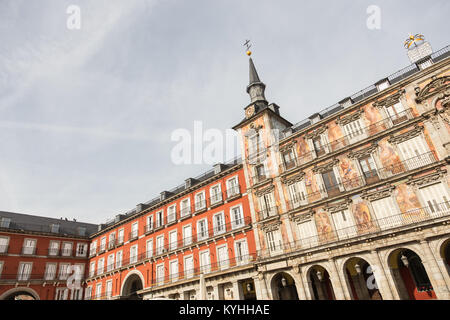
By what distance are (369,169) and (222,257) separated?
616 inches

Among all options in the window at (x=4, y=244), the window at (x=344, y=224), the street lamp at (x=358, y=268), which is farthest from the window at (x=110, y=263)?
the street lamp at (x=358, y=268)

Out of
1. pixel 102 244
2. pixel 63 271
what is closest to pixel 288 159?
pixel 102 244

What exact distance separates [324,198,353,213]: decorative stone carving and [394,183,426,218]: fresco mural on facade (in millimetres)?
3244

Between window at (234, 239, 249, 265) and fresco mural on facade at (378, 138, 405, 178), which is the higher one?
fresco mural on facade at (378, 138, 405, 178)

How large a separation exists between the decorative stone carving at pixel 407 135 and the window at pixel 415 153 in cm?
23

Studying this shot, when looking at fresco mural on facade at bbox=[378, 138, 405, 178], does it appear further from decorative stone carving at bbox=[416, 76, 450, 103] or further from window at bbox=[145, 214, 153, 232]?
window at bbox=[145, 214, 153, 232]

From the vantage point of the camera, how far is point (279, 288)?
2420cm

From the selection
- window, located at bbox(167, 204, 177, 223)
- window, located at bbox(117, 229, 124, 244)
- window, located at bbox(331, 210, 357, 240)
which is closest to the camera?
window, located at bbox(331, 210, 357, 240)

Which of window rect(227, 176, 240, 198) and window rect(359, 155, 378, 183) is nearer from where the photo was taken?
window rect(359, 155, 378, 183)

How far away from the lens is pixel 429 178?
61.9 feet

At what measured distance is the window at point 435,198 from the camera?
17969 mm

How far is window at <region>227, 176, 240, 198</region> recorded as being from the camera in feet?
95.7

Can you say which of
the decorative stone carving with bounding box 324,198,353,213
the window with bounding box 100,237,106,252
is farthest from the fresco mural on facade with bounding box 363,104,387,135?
the window with bounding box 100,237,106,252

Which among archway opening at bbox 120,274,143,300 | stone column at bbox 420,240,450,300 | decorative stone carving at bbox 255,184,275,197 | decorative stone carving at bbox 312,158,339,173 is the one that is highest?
decorative stone carving at bbox 312,158,339,173
